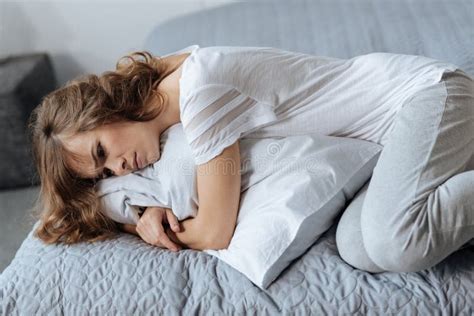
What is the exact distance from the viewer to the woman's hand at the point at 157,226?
1238 millimetres

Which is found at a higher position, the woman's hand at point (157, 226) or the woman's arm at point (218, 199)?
the woman's arm at point (218, 199)

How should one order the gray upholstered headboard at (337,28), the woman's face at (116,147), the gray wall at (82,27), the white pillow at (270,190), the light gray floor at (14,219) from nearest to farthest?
the white pillow at (270,190) < the woman's face at (116,147) < the gray upholstered headboard at (337,28) < the light gray floor at (14,219) < the gray wall at (82,27)

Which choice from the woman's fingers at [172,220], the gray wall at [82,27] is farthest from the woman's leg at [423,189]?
the gray wall at [82,27]

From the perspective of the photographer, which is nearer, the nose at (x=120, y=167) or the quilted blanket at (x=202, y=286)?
the quilted blanket at (x=202, y=286)

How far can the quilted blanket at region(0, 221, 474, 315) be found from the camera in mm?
1043

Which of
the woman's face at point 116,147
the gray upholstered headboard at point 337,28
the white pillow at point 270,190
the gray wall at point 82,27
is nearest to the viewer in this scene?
the white pillow at point 270,190

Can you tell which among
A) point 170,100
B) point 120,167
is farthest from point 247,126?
point 120,167

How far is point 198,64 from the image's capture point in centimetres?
119

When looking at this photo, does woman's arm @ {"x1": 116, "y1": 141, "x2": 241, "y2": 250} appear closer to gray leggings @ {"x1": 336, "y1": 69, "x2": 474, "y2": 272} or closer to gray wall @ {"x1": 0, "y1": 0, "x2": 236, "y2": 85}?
gray leggings @ {"x1": 336, "y1": 69, "x2": 474, "y2": 272}

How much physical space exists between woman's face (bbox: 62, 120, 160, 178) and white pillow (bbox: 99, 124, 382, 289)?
3 centimetres

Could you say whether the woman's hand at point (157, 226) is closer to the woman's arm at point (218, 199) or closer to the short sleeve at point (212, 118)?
the woman's arm at point (218, 199)

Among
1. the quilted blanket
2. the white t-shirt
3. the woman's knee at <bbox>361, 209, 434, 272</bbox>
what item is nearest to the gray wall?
the white t-shirt

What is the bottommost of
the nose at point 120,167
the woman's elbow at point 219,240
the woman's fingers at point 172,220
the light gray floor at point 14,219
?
the light gray floor at point 14,219

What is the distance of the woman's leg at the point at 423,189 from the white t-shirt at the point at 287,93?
98mm
